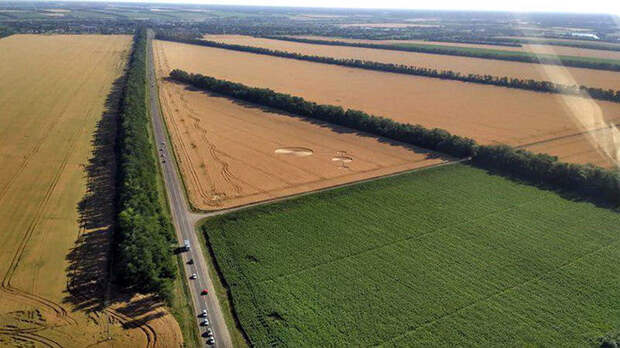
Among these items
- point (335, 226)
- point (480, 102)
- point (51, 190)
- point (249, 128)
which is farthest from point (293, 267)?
point (480, 102)

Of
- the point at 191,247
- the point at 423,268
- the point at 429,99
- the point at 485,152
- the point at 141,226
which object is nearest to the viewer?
the point at 423,268

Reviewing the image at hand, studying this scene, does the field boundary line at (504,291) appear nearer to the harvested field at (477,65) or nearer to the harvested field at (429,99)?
the harvested field at (429,99)

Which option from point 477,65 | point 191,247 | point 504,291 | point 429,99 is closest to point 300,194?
point 191,247

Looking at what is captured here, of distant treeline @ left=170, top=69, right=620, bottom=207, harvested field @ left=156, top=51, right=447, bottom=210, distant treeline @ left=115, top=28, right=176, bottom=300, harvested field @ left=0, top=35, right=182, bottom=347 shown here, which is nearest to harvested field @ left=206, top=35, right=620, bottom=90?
distant treeline @ left=170, top=69, right=620, bottom=207

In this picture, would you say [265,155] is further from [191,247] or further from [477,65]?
[477,65]

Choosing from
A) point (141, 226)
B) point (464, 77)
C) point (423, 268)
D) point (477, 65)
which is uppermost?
point (477, 65)

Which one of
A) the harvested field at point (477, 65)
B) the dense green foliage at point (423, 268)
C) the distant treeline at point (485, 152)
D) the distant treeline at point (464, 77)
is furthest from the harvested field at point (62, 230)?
the harvested field at point (477, 65)
